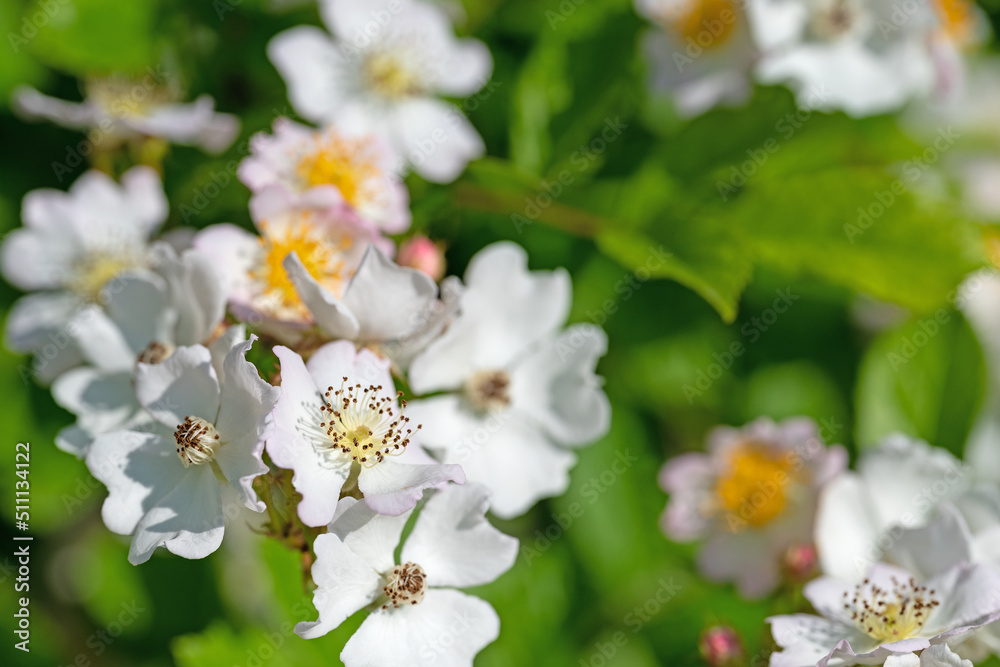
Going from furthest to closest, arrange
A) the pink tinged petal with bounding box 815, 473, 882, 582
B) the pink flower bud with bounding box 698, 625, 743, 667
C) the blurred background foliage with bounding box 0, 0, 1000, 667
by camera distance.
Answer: the blurred background foliage with bounding box 0, 0, 1000, 667
the pink flower bud with bounding box 698, 625, 743, 667
the pink tinged petal with bounding box 815, 473, 882, 582

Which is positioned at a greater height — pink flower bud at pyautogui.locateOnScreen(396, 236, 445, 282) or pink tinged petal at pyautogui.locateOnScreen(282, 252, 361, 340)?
pink tinged petal at pyautogui.locateOnScreen(282, 252, 361, 340)

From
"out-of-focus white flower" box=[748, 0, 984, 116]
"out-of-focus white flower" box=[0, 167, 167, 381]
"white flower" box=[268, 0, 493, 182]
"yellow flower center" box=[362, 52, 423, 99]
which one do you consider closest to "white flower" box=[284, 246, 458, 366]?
"white flower" box=[268, 0, 493, 182]

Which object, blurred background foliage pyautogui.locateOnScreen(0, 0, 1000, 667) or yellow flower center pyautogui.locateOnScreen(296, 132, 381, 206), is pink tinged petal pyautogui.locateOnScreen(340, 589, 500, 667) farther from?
yellow flower center pyautogui.locateOnScreen(296, 132, 381, 206)

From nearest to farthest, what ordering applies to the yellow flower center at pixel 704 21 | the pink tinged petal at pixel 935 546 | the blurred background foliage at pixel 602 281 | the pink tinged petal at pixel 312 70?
the pink tinged petal at pixel 935 546 < the blurred background foliage at pixel 602 281 < the pink tinged petal at pixel 312 70 < the yellow flower center at pixel 704 21

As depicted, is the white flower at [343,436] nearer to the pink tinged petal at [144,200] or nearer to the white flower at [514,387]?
the white flower at [514,387]

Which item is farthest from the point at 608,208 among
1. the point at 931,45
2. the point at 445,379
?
the point at 931,45

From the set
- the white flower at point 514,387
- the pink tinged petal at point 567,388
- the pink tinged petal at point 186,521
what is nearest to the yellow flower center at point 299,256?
the white flower at point 514,387
